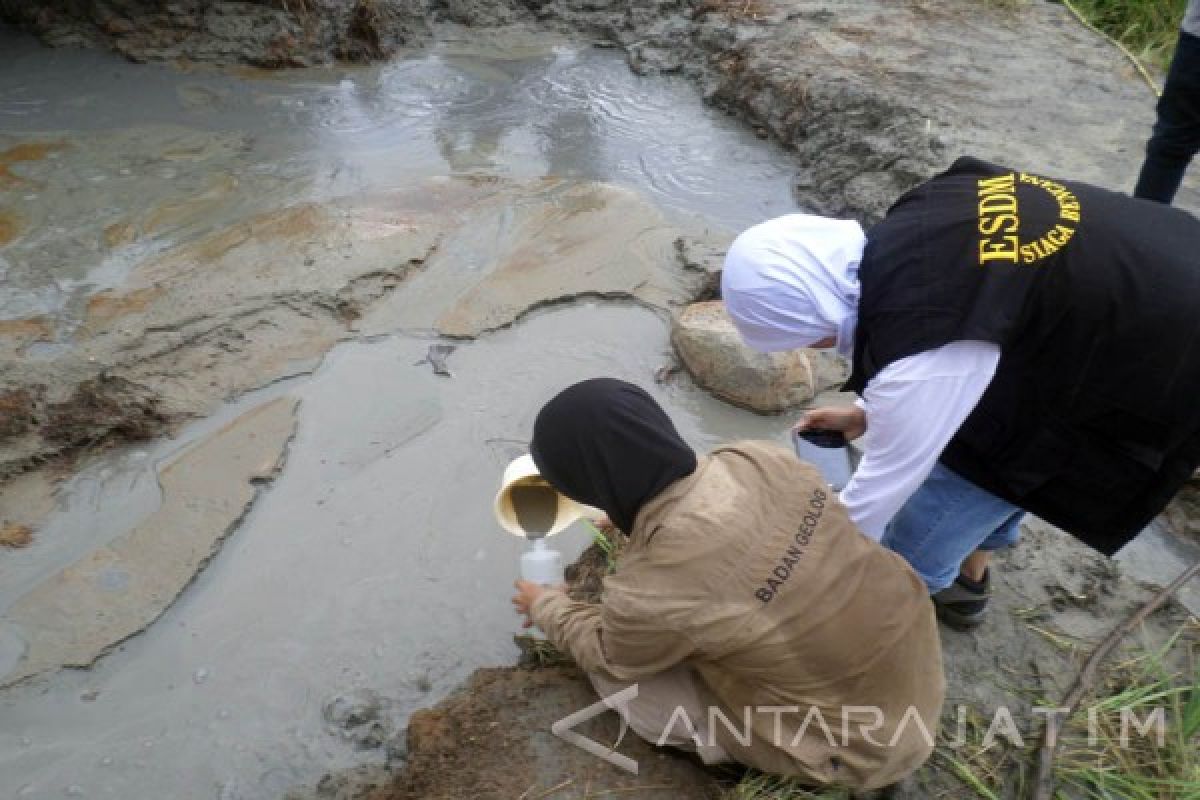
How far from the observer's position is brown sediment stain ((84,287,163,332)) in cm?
340

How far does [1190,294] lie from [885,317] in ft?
1.82

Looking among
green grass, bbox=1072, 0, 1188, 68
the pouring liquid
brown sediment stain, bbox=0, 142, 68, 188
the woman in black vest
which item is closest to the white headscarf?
the woman in black vest

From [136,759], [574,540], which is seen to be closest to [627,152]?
[574,540]

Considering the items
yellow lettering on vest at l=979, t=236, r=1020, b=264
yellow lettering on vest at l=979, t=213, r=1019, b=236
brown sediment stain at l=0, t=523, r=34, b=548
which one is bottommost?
brown sediment stain at l=0, t=523, r=34, b=548

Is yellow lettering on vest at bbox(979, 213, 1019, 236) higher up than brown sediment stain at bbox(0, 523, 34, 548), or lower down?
higher up

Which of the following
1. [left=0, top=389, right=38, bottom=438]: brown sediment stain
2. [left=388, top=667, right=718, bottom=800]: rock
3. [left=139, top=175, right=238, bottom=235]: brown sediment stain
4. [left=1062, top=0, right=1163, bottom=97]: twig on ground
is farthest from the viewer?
[left=1062, top=0, right=1163, bottom=97]: twig on ground

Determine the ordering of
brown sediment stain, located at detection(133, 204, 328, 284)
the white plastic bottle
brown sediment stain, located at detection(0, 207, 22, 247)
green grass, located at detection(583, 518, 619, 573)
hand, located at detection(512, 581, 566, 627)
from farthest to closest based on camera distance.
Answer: brown sediment stain, located at detection(0, 207, 22, 247)
brown sediment stain, located at detection(133, 204, 328, 284)
green grass, located at detection(583, 518, 619, 573)
the white plastic bottle
hand, located at detection(512, 581, 566, 627)

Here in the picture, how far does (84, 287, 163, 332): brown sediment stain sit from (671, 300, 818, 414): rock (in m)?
2.27

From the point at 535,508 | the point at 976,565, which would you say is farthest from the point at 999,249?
the point at 535,508

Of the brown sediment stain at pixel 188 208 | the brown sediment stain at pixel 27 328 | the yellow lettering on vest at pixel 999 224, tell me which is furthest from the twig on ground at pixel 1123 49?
the brown sediment stain at pixel 27 328

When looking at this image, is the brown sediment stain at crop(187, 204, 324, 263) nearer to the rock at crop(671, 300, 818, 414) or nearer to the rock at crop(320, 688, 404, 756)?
the rock at crop(671, 300, 818, 414)

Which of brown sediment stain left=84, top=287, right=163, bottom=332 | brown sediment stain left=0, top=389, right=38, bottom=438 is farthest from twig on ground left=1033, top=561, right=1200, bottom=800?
brown sediment stain left=84, top=287, right=163, bottom=332

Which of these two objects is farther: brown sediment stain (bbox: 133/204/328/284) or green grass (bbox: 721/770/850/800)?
brown sediment stain (bbox: 133/204/328/284)

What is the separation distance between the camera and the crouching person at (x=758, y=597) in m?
1.57
